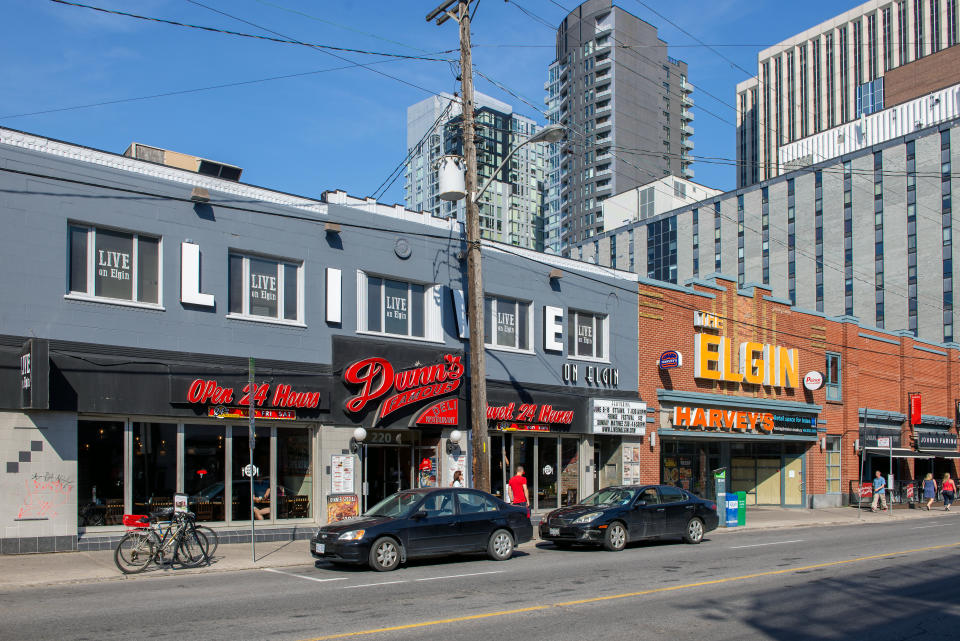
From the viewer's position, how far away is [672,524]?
19625 mm

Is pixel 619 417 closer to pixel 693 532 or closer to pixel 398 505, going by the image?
pixel 693 532

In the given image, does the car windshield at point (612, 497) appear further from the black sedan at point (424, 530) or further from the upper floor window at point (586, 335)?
the upper floor window at point (586, 335)

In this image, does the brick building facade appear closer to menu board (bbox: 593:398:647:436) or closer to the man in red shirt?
menu board (bbox: 593:398:647:436)

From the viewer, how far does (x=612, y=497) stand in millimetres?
19312

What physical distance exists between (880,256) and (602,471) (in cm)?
5936

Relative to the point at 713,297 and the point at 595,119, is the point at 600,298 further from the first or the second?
the point at 595,119

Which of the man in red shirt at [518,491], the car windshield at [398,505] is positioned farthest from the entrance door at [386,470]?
the car windshield at [398,505]

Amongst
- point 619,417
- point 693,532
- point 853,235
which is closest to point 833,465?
point 619,417

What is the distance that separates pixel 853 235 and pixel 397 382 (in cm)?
6828

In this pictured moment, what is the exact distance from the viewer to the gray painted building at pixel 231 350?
1612 centimetres

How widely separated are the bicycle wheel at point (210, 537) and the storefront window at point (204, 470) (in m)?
1.34

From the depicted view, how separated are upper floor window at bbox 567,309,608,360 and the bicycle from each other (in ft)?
43.9

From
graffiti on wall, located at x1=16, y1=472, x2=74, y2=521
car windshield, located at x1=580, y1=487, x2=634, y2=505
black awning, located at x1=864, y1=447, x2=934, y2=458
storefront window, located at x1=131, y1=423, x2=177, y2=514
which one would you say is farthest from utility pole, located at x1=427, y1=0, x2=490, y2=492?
black awning, located at x1=864, y1=447, x2=934, y2=458

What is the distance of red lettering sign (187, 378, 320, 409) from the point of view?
17.8 metres
